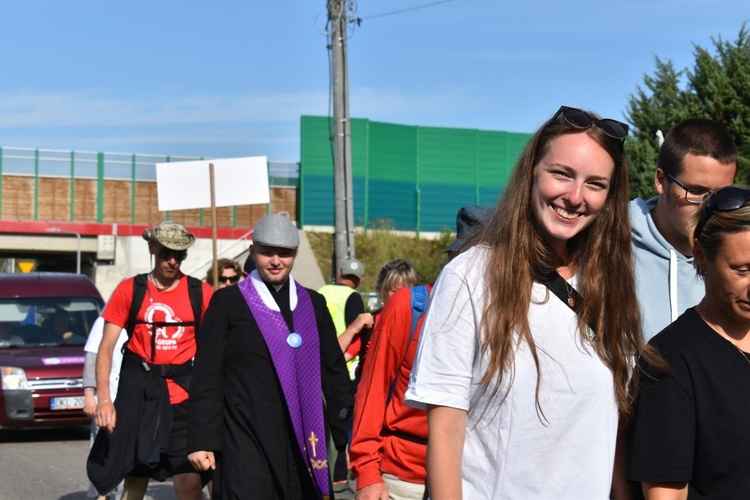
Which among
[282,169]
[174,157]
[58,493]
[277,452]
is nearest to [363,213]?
[282,169]

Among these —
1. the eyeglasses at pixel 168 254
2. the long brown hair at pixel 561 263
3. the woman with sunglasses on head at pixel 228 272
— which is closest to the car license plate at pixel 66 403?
the woman with sunglasses on head at pixel 228 272

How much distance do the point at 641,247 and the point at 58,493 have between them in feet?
24.3

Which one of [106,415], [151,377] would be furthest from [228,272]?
[106,415]

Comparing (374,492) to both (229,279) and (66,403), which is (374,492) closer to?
(229,279)

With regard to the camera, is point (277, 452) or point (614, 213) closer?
point (614, 213)

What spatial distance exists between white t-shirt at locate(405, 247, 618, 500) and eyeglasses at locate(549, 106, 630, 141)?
0.46 metres

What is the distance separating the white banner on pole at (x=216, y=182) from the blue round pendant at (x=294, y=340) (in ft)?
21.9

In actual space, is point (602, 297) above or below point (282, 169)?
below

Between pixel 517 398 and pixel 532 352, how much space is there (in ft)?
0.39

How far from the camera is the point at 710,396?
10.0 feet

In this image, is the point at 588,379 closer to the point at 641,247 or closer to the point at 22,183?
the point at 641,247

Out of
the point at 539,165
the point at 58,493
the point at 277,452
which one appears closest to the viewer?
the point at 539,165

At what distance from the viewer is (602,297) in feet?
10.3

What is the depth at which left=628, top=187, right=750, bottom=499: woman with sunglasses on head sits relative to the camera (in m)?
3.04
